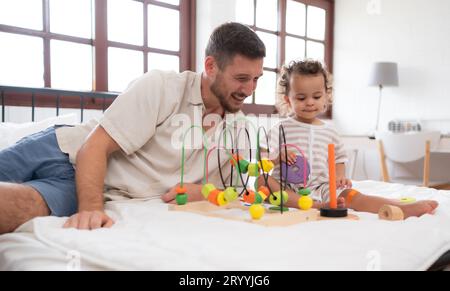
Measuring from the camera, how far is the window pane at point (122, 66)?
2.87 meters

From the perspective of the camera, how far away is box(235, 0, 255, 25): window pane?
367 centimetres

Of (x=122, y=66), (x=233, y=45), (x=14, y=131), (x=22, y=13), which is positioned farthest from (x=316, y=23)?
(x=14, y=131)

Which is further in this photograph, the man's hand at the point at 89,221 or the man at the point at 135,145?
the man at the point at 135,145

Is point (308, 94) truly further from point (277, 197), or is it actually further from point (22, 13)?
point (22, 13)

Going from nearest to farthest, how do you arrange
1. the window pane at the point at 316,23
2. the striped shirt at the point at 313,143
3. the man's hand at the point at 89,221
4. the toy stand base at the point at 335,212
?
the man's hand at the point at 89,221 → the toy stand base at the point at 335,212 → the striped shirt at the point at 313,143 → the window pane at the point at 316,23

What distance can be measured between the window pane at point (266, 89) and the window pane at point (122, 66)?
1303 millimetres

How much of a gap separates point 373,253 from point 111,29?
2561 millimetres

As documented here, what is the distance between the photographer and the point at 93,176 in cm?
108

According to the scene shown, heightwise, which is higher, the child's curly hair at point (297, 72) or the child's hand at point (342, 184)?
the child's curly hair at point (297, 72)

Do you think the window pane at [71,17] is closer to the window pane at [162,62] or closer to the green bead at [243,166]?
the window pane at [162,62]

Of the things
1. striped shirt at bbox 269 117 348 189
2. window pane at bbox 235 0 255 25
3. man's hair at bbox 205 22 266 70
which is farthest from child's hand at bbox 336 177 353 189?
window pane at bbox 235 0 255 25

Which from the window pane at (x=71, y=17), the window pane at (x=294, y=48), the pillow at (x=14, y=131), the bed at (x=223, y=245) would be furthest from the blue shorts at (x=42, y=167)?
the window pane at (x=294, y=48)

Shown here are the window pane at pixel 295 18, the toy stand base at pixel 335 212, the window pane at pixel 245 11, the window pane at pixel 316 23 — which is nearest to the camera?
the toy stand base at pixel 335 212
